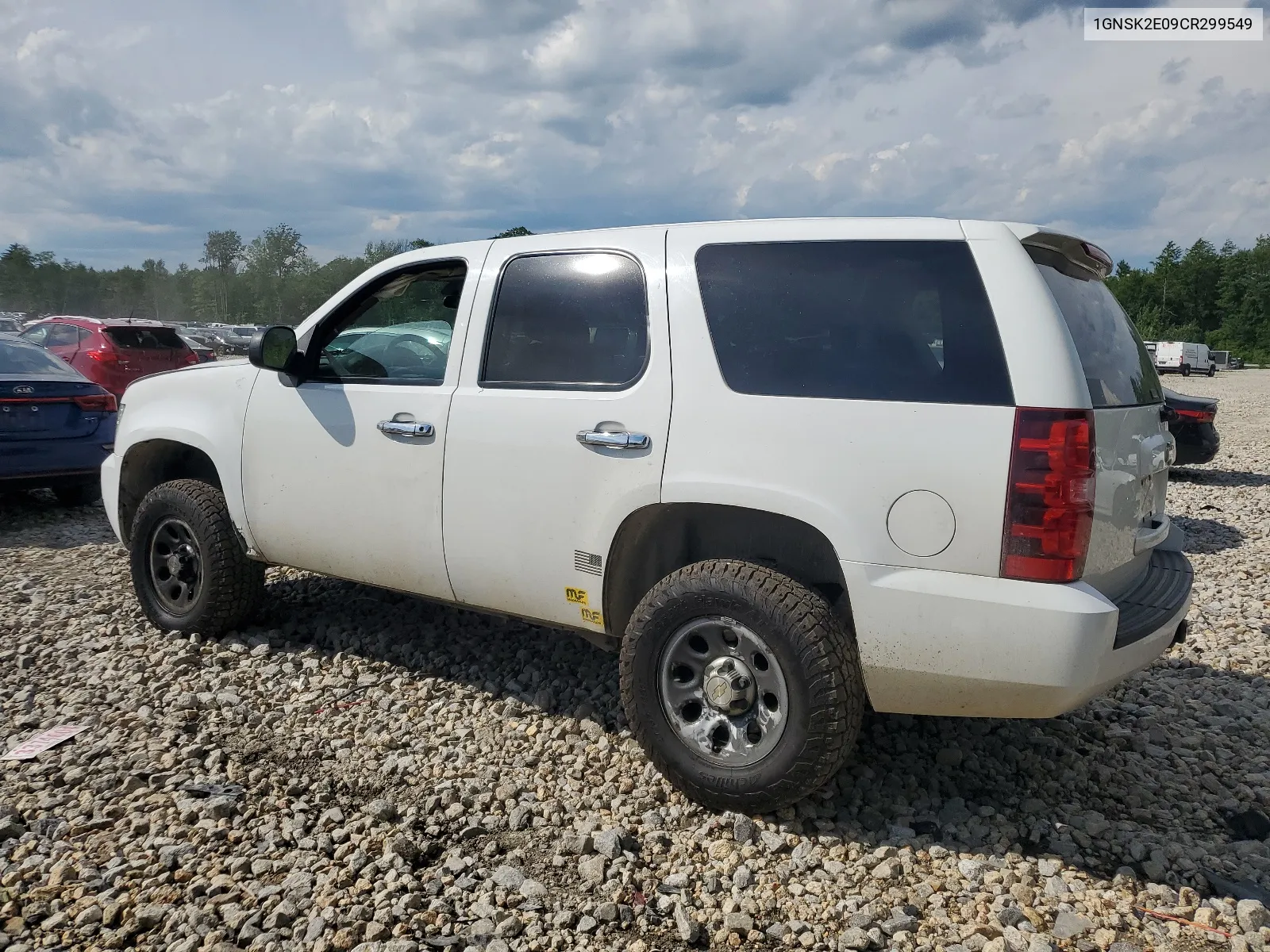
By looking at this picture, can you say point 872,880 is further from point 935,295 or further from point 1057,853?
point 935,295

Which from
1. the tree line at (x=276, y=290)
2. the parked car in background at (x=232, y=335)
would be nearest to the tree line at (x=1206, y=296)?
the tree line at (x=276, y=290)

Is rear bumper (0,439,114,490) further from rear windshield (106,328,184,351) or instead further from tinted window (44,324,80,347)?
tinted window (44,324,80,347)

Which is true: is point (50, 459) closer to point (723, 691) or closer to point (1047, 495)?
point (723, 691)

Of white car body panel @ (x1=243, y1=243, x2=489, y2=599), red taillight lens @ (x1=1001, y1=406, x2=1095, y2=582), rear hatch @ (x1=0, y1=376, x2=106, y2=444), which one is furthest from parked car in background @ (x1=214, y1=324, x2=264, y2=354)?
red taillight lens @ (x1=1001, y1=406, x2=1095, y2=582)

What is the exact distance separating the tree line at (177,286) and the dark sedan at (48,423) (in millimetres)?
83211

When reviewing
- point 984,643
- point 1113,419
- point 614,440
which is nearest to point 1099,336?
point 1113,419

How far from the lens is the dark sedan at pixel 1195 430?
32.6 feet

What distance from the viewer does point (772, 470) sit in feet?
9.90

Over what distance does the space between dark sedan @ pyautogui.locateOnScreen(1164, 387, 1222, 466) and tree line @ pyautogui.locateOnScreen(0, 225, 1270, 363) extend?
2116 inches

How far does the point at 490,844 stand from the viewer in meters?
3.03

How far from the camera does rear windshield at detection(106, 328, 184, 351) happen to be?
13.7m

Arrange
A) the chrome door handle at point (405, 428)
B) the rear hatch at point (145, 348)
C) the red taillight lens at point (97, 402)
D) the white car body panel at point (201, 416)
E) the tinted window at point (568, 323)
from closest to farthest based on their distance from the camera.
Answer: the tinted window at point (568, 323), the chrome door handle at point (405, 428), the white car body panel at point (201, 416), the red taillight lens at point (97, 402), the rear hatch at point (145, 348)

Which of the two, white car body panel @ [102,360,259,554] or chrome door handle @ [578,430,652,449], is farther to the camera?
white car body panel @ [102,360,259,554]

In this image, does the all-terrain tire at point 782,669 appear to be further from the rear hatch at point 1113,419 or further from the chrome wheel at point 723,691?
the rear hatch at point 1113,419
